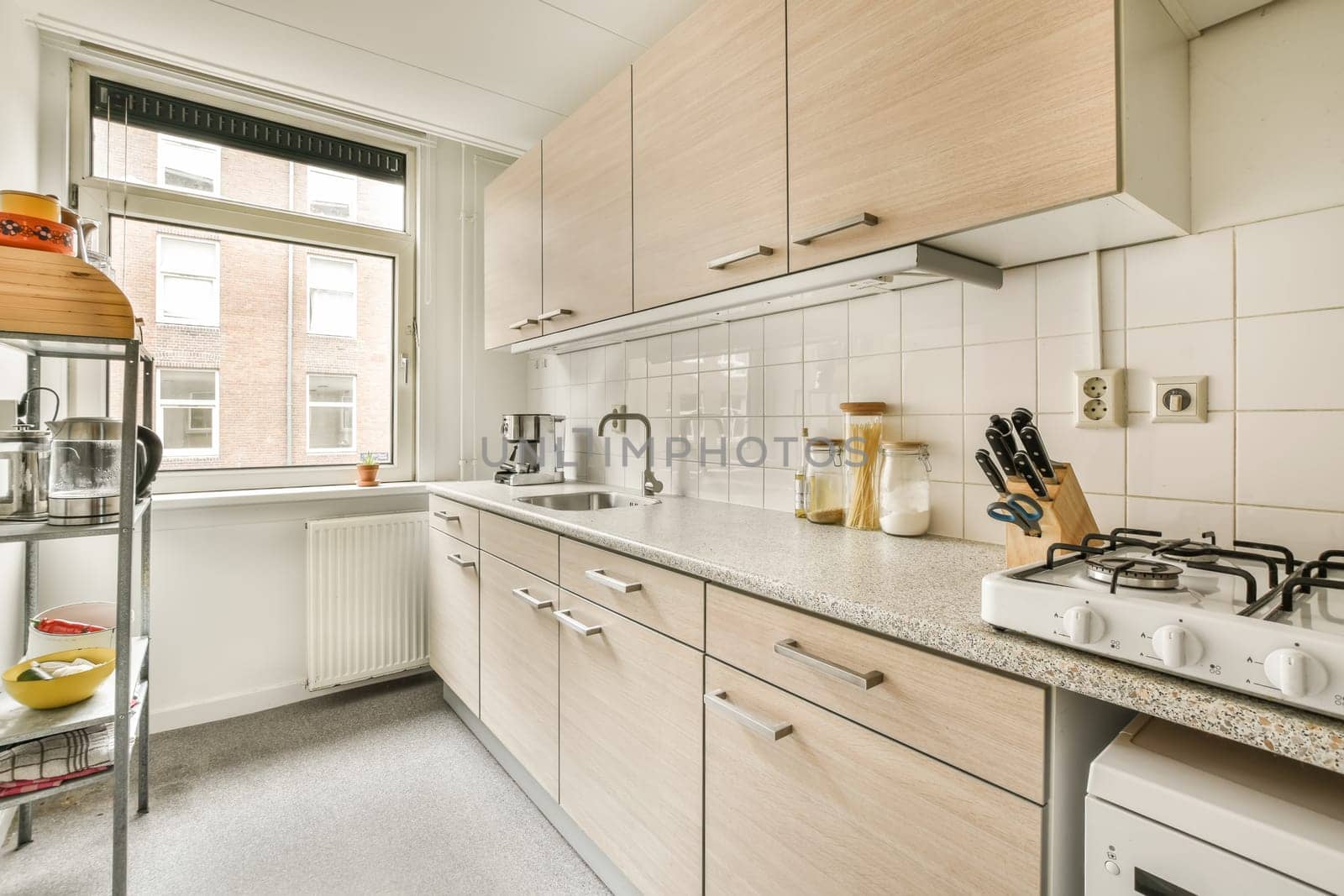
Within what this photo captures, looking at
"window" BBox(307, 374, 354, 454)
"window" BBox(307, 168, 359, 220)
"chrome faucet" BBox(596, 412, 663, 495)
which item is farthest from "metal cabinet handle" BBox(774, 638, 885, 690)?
"window" BBox(307, 168, 359, 220)

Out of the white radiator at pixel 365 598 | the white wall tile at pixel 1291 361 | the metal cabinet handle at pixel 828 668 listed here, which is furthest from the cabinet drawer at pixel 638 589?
the white radiator at pixel 365 598

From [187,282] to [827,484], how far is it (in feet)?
8.36

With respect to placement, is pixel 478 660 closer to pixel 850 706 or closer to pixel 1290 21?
pixel 850 706

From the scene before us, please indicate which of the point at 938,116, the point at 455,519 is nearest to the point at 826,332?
the point at 938,116

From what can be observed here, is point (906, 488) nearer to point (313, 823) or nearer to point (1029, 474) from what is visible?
point (1029, 474)

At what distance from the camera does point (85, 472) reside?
136 cm

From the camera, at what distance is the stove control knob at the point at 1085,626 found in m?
0.64

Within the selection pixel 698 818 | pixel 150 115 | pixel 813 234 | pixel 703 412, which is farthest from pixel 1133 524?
pixel 150 115

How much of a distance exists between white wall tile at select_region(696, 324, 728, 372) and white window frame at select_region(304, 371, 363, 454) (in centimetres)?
167

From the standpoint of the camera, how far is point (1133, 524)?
110cm

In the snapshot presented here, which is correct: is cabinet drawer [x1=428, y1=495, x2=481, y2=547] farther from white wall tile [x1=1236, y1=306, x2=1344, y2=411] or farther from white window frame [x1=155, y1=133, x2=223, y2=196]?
white wall tile [x1=1236, y1=306, x2=1344, y2=411]

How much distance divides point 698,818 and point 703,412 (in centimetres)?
123

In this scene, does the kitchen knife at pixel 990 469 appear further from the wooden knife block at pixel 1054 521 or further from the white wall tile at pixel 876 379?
the white wall tile at pixel 876 379

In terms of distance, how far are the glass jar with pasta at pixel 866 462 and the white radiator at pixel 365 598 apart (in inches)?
78.5
